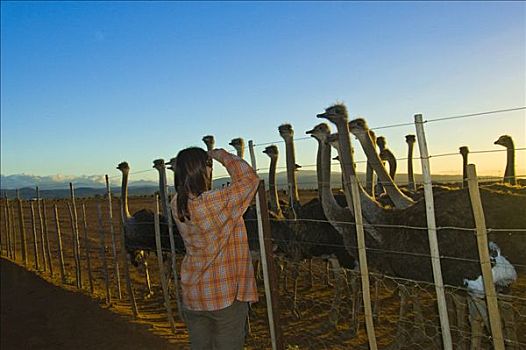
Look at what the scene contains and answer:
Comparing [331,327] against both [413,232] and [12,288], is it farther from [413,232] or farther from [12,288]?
[12,288]

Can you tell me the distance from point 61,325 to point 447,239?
210 inches

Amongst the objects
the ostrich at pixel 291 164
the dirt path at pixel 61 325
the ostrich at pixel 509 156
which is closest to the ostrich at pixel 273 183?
the ostrich at pixel 291 164

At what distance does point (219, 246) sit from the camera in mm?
3600

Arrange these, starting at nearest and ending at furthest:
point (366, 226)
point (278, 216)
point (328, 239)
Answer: point (366, 226), point (328, 239), point (278, 216)

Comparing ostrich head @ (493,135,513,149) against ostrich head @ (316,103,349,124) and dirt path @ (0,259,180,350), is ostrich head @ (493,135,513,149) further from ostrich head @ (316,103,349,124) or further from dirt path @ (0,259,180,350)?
dirt path @ (0,259,180,350)

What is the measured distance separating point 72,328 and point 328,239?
349 centimetres

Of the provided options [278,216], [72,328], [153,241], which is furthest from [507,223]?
[153,241]

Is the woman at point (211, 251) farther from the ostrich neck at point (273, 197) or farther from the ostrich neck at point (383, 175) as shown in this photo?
the ostrich neck at point (273, 197)

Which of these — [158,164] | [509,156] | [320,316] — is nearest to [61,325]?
[320,316]

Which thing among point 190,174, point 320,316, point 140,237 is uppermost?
point 190,174

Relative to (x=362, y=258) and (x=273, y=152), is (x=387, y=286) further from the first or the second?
(x=362, y=258)

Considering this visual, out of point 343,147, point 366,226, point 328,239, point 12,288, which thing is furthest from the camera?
point 12,288

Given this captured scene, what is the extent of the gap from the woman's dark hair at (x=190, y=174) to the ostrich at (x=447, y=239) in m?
1.80

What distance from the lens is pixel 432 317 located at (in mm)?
7254
